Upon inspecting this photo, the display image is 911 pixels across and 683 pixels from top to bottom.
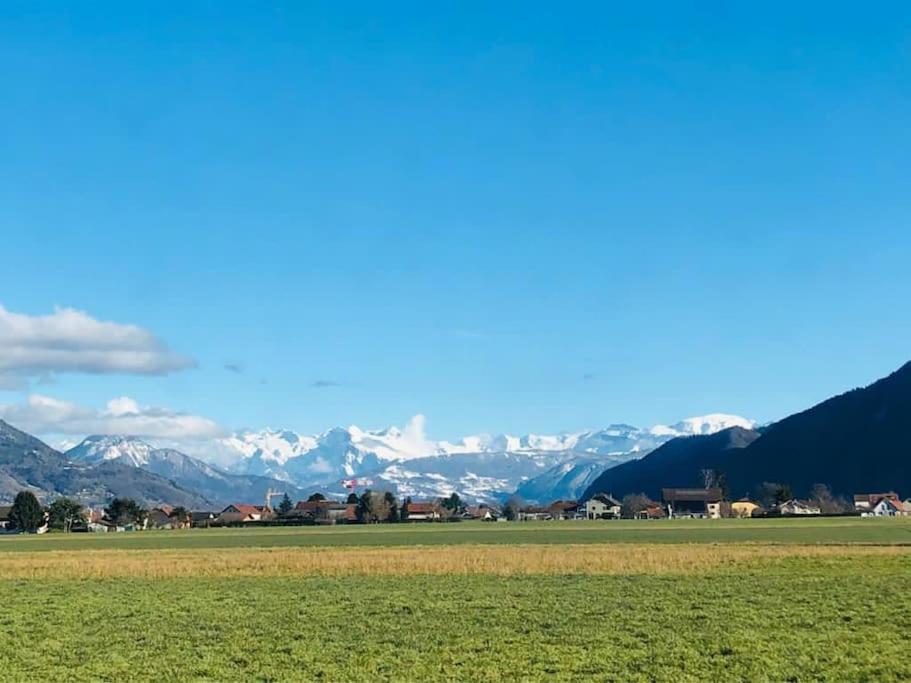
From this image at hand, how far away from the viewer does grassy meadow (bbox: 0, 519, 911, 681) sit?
69.5 feet

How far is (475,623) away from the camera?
27.8 metres

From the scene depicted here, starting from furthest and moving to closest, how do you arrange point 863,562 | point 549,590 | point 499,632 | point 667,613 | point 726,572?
1. point 863,562
2. point 726,572
3. point 549,590
4. point 667,613
5. point 499,632

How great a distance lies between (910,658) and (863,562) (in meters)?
30.6

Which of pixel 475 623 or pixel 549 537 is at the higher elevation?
pixel 549 537

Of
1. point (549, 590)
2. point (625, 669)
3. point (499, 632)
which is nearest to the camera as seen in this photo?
point (625, 669)

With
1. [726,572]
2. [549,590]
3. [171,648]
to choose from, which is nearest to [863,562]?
[726,572]

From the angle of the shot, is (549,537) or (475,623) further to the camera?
(549,537)

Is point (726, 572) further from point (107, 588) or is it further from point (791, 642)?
point (107, 588)

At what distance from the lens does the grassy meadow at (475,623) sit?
21.2 m

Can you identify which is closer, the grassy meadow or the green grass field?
the grassy meadow

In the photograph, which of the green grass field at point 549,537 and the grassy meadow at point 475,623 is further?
the green grass field at point 549,537

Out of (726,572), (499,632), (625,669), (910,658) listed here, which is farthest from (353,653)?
(726,572)

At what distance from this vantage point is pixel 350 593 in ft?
123

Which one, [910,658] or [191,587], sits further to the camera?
[191,587]
